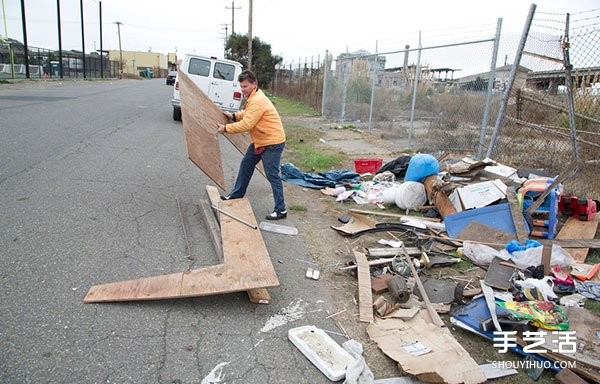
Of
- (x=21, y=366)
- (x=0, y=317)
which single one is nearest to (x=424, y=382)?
(x=21, y=366)

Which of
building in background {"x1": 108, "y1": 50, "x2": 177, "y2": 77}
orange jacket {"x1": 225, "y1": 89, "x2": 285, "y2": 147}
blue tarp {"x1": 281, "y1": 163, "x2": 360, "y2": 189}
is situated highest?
building in background {"x1": 108, "y1": 50, "x2": 177, "y2": 77}

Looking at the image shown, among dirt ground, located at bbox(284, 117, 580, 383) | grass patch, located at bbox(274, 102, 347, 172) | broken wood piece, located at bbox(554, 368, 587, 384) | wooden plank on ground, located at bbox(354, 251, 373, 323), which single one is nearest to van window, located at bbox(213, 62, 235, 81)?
grass patch, located at bbox(274, 102, 347, 172)

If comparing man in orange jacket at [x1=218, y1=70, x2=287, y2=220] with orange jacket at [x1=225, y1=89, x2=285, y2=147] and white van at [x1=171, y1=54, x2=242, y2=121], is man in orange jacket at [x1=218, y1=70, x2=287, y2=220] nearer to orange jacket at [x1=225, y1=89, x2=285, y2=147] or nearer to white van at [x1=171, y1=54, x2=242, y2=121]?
orange jacket at [x1=225, y1=89, x2=285, y2=147]

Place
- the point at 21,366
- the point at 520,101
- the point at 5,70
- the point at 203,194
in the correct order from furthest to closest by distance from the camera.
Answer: the point at 5,70, the point at 520,101, the point at 203,194, the point at 21,366

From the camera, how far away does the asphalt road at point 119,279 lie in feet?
8.49

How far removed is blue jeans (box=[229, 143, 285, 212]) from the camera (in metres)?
5.39

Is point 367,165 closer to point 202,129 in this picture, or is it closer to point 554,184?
point 554,184

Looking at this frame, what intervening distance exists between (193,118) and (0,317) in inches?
118

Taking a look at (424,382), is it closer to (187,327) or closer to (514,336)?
(514,336)

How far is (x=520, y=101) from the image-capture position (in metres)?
6.96

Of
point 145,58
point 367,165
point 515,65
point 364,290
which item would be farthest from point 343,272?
point 145,58

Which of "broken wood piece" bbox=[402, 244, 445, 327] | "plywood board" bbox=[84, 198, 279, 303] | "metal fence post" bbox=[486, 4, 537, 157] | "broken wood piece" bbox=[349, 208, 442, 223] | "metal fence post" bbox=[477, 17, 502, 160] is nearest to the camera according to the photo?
"plywood board" bbox=[84, 198, 279, 303]

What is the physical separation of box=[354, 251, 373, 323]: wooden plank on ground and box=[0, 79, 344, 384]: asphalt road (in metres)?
0.30

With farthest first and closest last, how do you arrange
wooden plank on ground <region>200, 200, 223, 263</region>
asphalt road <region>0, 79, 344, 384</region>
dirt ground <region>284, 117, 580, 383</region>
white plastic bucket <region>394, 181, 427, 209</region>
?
white plastic bucket <region>394, 181, 427, 209</region> → wooden plank on ground <region>200, 200, 223, 263</region> → dirt ground <region>284, 117, 580, 383</region> → asphalt road <region>0, 79, 344, 384</region>
